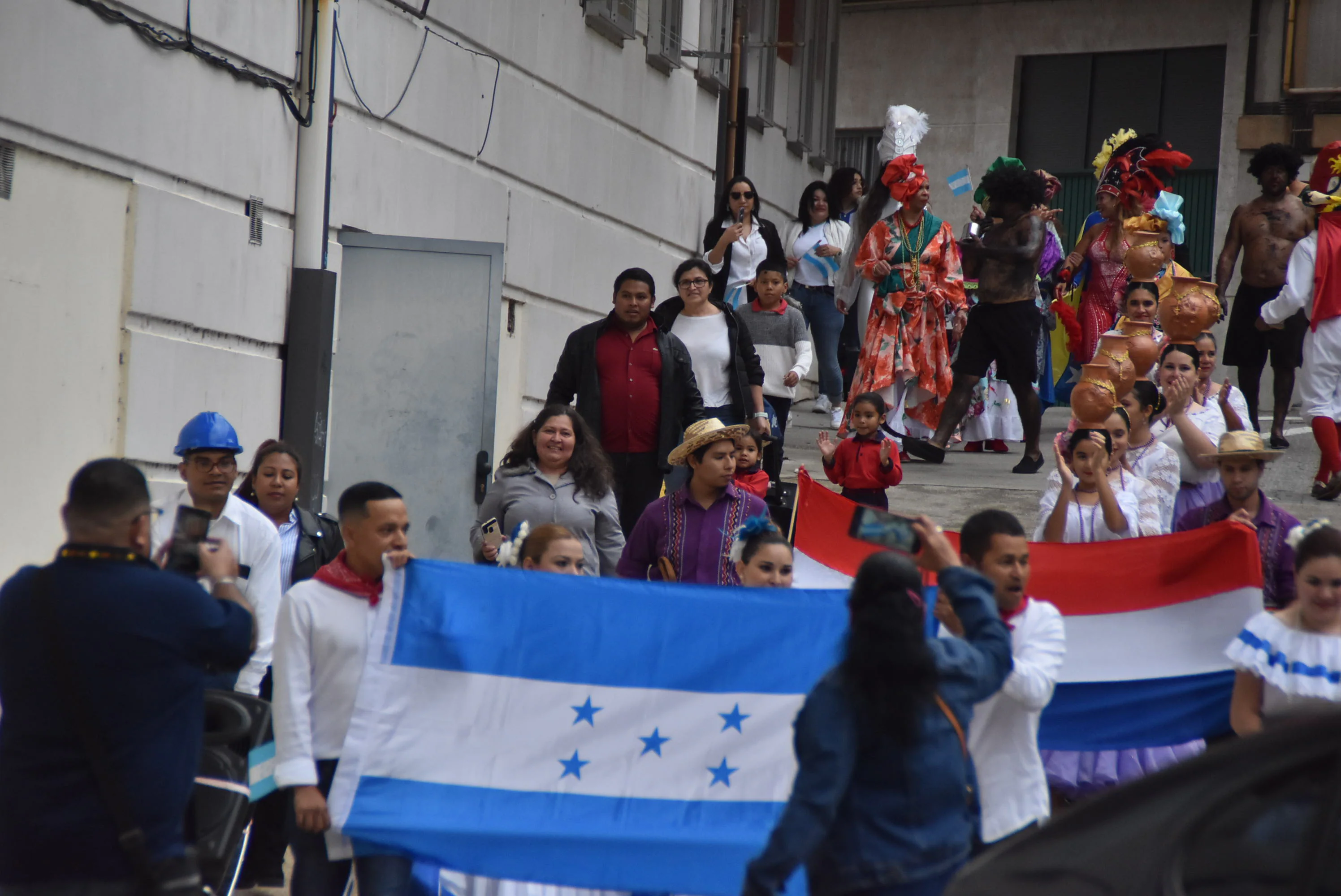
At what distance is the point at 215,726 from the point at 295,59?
6.13 metres

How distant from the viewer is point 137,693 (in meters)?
4.05

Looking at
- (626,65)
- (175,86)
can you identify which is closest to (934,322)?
(626,65)

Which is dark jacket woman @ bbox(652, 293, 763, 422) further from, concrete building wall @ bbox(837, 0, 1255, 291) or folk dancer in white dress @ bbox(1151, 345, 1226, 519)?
concrete building wall @ bbox(837, 0, 1255, 291)

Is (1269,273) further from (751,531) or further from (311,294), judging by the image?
(751,531)

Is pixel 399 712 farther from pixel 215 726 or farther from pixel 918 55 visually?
pixel 918 55

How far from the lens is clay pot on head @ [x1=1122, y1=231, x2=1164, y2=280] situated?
38.5 feet

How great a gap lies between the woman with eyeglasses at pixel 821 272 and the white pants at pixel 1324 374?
450cm

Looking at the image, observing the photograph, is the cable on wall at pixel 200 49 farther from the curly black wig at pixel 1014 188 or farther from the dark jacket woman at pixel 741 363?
the curly black wig at pixel 1014 188

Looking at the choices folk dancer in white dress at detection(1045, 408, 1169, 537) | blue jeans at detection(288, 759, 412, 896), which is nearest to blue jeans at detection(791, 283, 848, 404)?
folk dancer in white dress at detection(1045, 408, 1169, 537)

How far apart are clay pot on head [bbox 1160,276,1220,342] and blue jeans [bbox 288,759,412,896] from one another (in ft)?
21.6

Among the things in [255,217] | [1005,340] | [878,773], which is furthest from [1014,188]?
[878,773]

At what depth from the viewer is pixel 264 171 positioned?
10.1 metres

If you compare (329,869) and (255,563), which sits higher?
(255,563)

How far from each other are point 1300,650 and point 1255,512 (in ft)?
6.53
